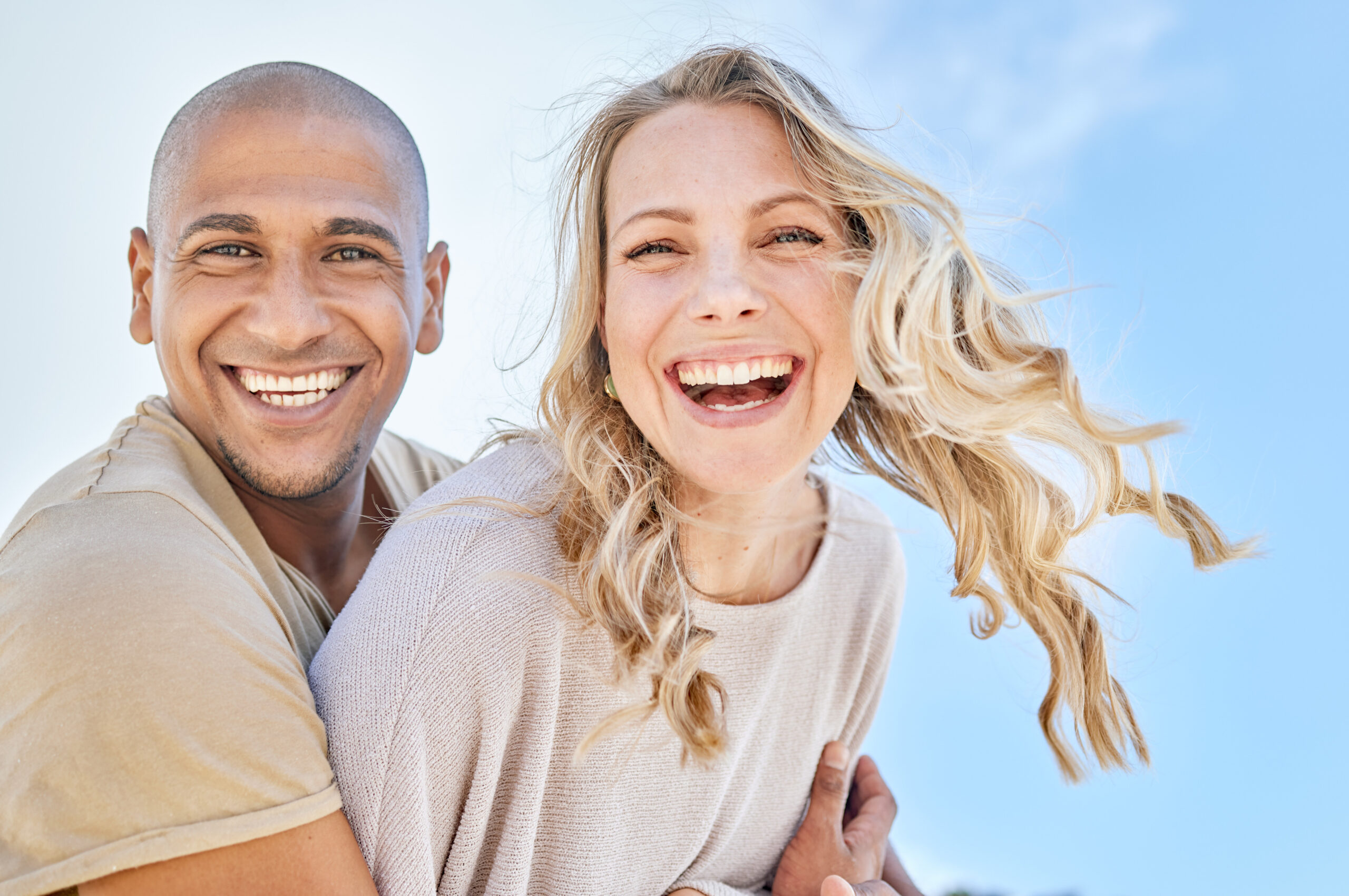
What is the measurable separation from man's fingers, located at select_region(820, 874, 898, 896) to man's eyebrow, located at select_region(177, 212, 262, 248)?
1865 mm

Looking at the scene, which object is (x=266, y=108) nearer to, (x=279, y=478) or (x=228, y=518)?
(x=279, y=478)

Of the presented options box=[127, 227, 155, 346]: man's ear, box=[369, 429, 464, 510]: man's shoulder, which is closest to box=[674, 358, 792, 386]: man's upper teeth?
box=[369, 429, 464, 510]: man's shoulder

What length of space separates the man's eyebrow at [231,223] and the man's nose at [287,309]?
3.3 inches

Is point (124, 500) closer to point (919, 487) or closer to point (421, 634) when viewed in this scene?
point (421, 634)

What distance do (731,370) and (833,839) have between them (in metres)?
1.21

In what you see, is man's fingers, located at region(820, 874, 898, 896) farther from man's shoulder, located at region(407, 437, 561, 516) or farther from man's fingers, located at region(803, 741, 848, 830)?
man's shoulder, located at region(407, 437, 561, 516)

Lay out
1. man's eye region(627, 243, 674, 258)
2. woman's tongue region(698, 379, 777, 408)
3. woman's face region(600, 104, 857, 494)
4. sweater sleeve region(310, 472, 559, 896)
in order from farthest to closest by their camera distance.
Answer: woman's tongue region(698, 379, 777, 408) < man's eye region(627, 243, 674, 258) < woman's face region(600, 104, 857, 494) < sweater sleeve region(310, 472, 559, 896)

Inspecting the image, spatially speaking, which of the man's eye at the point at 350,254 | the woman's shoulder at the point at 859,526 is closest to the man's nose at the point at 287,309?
the man's eye at the point at 350,254

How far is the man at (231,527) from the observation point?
60.0 inches

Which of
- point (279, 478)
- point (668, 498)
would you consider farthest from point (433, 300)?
point (668, 498)

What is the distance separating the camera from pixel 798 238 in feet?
6.82

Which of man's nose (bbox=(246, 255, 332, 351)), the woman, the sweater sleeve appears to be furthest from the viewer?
man's nose (bbox=(246, 255, 332, 351))

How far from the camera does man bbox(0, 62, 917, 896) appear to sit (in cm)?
152

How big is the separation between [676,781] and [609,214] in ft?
3.96
